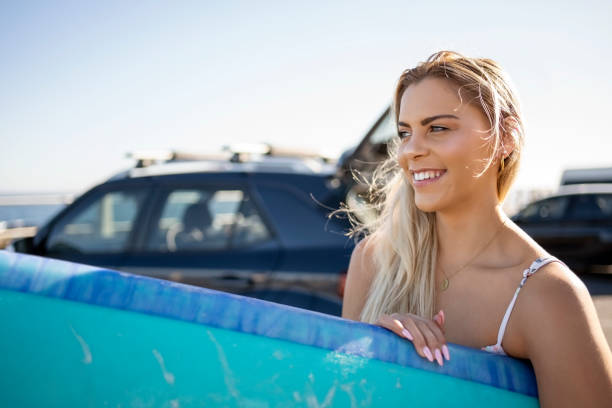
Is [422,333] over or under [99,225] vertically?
over

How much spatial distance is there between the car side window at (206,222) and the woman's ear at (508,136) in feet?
5.49

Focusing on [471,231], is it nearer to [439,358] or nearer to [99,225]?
[439,358]

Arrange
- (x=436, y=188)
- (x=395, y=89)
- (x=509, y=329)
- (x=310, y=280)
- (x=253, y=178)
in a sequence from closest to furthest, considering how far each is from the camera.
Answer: (x=509, y=329) < (x=436, y=188) < (x=395, y=89) < (x=310, y=280) < (x=253, y=178)

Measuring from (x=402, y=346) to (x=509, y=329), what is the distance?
1.18 ft

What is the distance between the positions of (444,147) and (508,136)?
0.30 m

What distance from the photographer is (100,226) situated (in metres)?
3.57

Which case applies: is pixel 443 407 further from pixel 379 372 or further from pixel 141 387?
pixel 141 387

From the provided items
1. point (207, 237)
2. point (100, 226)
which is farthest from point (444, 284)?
point (100, 226)

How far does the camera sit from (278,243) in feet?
9.61

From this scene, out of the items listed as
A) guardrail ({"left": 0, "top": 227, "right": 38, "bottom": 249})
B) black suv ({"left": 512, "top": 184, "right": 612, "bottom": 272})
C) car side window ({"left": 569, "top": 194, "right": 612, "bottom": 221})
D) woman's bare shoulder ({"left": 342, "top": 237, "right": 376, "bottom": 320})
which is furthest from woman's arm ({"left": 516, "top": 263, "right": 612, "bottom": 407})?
car side window ({"left": 569, "top": 194, "right": 612, "bottom": 221})

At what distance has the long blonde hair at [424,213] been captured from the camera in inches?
62.9

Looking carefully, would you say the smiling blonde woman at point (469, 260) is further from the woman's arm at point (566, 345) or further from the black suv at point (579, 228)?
the black suv at point (579, 228)

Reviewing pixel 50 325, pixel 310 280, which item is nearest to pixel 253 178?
pixel 310 280

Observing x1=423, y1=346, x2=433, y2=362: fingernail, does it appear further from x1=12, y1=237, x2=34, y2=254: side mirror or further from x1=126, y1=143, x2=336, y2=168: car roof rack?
x1=12, y1=237, x2=34, y2=254: side mirror
